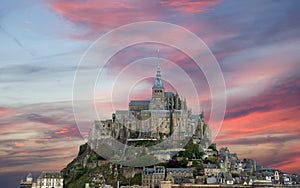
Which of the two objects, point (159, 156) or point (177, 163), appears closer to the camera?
point (177, 163)

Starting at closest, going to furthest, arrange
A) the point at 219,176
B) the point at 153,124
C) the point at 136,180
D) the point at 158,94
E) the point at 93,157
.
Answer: the point at 219,176
the point at 136,180
the point at 93,157
the point at 153,124
the point at 158,94

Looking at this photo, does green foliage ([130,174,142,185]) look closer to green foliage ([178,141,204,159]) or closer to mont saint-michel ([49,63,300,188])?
mont saint-michel ([49,63,300,188])

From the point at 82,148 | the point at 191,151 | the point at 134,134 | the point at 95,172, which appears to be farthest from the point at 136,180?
the point at 82,148

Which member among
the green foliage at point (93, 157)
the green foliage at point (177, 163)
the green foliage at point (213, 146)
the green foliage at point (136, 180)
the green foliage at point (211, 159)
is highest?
the green foliage at point (213, 146)

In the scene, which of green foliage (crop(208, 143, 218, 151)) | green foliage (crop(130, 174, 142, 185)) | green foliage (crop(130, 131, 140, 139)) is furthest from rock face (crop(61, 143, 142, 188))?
green foliage (crop(208, 143, 218, 151))

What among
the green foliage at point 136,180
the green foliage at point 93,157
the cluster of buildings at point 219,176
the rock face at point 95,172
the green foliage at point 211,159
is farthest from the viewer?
the green foliage at point 93,157

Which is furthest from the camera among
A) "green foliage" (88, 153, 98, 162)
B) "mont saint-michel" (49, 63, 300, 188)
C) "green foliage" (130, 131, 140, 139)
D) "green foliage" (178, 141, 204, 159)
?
"green foliage" (130, 131, 140, 139)

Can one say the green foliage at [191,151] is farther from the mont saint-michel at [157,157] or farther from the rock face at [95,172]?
the rock face at [95,172]

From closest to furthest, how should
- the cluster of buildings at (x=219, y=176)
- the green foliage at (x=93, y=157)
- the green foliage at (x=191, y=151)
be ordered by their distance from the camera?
the cluster of buildings at (x=219, y=176) < the green foliage at (x=191, y=151) < the green foliage at (x=93, y=157)

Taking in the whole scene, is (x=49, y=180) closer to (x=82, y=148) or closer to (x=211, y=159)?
(x=82, y=148)

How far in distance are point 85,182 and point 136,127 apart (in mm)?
14555

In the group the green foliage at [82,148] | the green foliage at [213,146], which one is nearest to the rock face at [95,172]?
the green foliage at [82,148]

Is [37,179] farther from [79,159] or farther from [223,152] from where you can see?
[223,152]

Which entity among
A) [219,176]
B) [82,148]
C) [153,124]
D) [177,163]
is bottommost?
[219,176]
